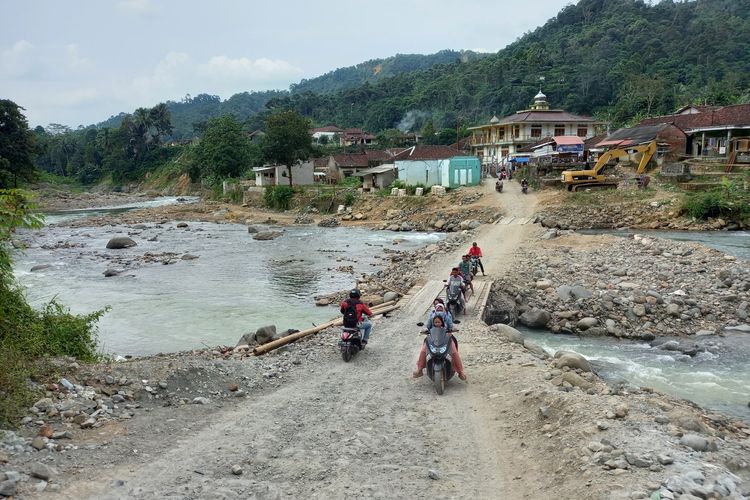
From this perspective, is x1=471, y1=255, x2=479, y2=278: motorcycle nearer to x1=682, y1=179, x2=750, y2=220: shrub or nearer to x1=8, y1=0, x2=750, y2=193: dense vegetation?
x1=682, y1=179, x2=750, y2=220: shrub

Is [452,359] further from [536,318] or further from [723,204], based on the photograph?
[723,204]

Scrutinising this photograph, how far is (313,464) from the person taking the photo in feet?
24.3

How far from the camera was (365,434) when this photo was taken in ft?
27.3

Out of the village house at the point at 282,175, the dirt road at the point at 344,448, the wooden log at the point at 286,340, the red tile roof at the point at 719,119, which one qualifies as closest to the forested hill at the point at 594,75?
the red tile roof at the point at 719,119

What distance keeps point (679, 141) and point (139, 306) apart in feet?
139

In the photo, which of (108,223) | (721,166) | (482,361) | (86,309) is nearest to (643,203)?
(721,166)

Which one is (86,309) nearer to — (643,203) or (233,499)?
(233,499)

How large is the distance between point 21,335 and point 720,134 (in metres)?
47.7

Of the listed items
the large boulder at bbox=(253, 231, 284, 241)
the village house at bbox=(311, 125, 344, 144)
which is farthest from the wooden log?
the village house at bbox=(311, 125, 344, 144)

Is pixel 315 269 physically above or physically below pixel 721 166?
below

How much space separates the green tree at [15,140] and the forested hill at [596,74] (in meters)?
68.4

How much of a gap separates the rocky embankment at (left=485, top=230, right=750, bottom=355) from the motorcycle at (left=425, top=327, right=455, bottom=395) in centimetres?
674

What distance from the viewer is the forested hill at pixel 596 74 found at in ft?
258

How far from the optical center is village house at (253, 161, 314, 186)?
66250mm
